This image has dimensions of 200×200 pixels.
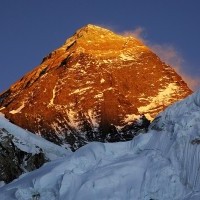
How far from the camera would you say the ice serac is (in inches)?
6093

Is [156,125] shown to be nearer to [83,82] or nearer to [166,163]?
[166,163]

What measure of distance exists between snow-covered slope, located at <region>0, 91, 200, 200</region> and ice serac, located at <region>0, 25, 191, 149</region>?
104 m

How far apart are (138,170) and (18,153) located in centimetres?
3170

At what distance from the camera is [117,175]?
122 ft

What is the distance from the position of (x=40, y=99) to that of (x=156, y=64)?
1626 inches

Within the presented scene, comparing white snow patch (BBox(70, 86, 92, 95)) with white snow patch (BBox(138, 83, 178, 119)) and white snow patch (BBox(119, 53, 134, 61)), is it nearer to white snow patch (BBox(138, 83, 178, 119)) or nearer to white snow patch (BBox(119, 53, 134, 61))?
white snow patch (BBox(138, 83, 178, 119))

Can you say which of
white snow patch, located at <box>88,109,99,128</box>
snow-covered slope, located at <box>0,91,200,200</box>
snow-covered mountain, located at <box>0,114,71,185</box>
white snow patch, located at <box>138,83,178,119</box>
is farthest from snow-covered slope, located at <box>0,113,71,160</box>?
white snow patch, located at <box>138,83,178,119</box>

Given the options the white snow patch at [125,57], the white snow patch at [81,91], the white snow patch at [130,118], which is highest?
the white snow patch at [125,57]

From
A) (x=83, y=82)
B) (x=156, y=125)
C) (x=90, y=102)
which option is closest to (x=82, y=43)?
(x=83, y=82)

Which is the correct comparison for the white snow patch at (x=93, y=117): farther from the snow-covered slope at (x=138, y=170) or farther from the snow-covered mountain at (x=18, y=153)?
the snow-covered slope at (x=138, y=170)

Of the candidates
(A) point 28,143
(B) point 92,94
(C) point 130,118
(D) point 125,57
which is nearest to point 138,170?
(A) point 28,143

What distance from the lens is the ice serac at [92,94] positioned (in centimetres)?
15475

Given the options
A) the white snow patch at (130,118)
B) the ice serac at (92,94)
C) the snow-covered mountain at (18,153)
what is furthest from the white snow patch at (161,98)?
the snow-covered mountain at (18,153)

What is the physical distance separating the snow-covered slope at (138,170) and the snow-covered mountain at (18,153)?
20976 millimetres
